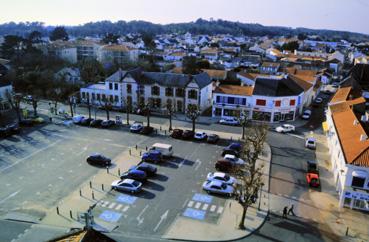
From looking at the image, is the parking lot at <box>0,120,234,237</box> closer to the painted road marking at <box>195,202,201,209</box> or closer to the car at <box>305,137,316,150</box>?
the painted road marking at <box>195,202,201,209</box>

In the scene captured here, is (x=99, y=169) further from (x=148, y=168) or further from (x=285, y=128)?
(x=285, y=128)

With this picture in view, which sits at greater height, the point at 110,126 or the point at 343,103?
the point at 343,103

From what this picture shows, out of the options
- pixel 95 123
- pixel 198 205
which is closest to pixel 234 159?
pixel 198 205

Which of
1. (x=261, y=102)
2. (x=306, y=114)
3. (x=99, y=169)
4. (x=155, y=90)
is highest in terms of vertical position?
(x=155, y=90)

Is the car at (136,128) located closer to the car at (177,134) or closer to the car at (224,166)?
the car at (177,134)

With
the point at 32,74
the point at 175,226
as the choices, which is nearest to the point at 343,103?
the point at 175,226

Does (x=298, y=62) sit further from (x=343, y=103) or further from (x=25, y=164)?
(x=25, y=164)
